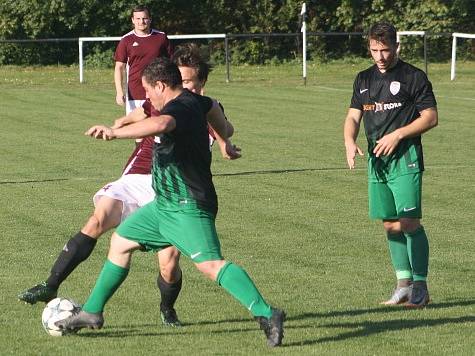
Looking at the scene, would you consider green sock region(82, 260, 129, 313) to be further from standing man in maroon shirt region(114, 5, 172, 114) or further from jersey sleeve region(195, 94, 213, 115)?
standing man in maroon shirt region(114, 5, 172, 114)

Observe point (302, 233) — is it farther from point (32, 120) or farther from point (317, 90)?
point (317, 90)

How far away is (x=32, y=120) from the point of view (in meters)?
23.8

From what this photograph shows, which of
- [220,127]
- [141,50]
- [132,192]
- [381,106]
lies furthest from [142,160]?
[141,50]

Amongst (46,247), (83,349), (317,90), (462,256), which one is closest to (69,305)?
(83,349)

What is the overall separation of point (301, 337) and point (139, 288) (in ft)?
6.32

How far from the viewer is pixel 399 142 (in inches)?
331

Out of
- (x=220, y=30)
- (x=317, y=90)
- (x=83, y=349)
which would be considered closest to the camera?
(x=83, y=349)

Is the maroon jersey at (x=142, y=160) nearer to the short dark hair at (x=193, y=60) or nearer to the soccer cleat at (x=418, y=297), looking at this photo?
the short dark hair at (x=193, y=60)

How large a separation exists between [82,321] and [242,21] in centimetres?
3651

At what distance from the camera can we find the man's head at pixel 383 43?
8.26 meters

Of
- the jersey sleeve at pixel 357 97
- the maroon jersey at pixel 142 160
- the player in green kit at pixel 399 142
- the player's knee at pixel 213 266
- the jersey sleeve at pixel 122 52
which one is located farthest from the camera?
the jersey sleeve at pixel 122 52

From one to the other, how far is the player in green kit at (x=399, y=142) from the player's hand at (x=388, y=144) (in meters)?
0.01

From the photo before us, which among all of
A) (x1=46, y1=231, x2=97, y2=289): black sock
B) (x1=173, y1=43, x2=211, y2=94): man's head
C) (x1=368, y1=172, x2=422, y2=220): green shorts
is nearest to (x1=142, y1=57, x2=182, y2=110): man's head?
(x1=173, y1=43, x2=211, y2=94): man's head

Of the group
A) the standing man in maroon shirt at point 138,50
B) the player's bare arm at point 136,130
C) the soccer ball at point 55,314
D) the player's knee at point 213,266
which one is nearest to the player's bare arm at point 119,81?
the standing man in maroon shirt at point 138,50
